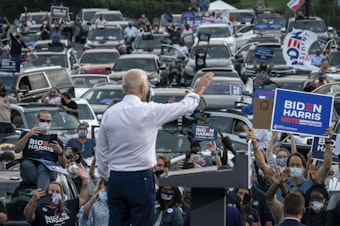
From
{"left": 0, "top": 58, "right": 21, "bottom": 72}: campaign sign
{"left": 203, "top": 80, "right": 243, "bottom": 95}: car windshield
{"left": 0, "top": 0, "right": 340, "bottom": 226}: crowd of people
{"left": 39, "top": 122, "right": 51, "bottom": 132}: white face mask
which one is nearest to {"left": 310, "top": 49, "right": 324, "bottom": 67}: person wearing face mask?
{"left": 203, "top": 80, "right": 243, "bottom": 95}: car windshield

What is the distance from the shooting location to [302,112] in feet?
51.0

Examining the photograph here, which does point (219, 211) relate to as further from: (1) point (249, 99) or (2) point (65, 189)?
(1) point (249, 99)

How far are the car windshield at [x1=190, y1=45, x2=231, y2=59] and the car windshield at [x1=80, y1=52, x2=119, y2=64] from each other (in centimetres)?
261

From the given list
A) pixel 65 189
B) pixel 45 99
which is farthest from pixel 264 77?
pixel 65 189

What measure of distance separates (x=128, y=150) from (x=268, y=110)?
21.6 ft

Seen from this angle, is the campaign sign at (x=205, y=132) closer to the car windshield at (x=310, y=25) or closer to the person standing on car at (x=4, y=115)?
the person standing on car at (x=4, y=115)

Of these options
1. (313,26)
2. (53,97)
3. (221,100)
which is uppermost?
(53,97)

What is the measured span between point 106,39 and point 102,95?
54.3ft

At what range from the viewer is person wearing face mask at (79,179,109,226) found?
41.2 feet

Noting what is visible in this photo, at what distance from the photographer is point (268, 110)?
16.2 metres

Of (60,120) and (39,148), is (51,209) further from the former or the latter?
(60,120)

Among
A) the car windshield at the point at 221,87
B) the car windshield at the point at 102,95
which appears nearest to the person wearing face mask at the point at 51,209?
the car windshield at the point at 102,95

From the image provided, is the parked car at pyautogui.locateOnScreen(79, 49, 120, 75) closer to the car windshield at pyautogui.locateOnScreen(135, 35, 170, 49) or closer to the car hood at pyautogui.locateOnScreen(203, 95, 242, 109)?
the car windshield at pyautogui.locateOnScreen(135, 35, 170, 49)

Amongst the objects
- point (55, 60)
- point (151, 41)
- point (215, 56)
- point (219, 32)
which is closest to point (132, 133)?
point (55, 60)
